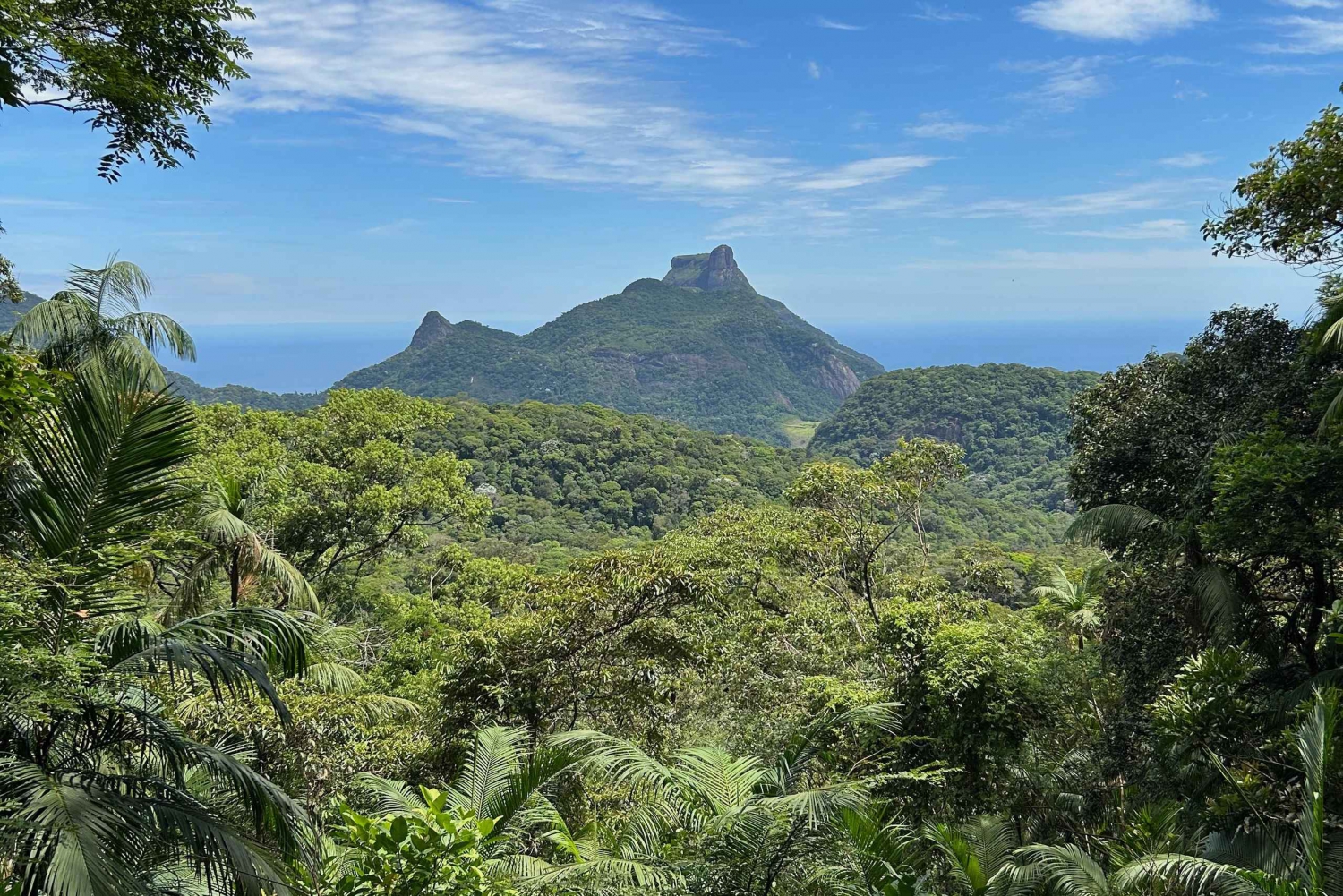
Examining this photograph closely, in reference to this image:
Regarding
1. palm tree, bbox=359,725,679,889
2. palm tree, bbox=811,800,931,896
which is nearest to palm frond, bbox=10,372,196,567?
palm tree, bbox=359,725,679,889

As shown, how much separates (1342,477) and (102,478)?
7.68 m

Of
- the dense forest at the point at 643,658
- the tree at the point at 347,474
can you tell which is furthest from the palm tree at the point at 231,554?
the tree at the point at 347,474

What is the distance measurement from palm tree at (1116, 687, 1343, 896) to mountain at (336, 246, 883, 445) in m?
123

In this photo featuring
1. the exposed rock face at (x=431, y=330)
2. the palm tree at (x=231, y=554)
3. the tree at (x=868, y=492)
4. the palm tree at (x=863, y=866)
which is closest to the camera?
the palm tree at (x=863, y=866)

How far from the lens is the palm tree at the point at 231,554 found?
301 inches

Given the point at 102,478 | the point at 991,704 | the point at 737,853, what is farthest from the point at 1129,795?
the point at 102,478

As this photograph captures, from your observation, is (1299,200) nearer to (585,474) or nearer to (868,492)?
(868,492)

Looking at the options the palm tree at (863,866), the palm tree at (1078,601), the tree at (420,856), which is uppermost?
the tree at (420,856)

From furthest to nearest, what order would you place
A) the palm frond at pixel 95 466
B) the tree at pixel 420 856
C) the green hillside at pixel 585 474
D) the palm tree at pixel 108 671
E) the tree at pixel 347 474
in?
the green hillside at pixel 585 474 < the tree at pixel 347 474 < the tree at pixel 420 856 < the palm frond at pixel 95 466 < the palm tree at pixel 108 671

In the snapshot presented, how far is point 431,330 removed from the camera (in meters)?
153

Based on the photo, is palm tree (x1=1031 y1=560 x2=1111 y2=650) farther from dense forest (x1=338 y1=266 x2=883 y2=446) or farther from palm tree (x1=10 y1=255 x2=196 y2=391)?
dense forest (x1=338 y1=266 x2=883 y2=446)

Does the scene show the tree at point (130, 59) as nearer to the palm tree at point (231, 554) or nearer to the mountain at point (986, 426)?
the palm tree at point (231, 554)

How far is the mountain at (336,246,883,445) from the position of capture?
13938 centimetres

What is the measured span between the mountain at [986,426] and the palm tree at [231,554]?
4738 cm
